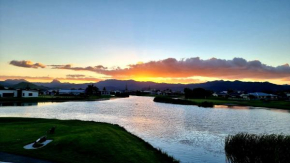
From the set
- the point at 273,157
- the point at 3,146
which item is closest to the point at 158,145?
the point at 273,157

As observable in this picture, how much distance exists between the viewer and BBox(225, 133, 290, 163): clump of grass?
73.8ft

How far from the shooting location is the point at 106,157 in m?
22.2

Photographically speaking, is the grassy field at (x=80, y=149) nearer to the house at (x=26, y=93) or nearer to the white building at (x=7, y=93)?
the white building at (x=7, y=93)

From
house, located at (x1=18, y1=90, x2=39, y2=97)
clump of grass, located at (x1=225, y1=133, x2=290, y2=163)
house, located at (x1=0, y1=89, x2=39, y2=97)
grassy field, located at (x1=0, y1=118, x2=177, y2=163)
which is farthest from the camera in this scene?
house, located at (x1=18, y1=90, x2=39, y2=97)

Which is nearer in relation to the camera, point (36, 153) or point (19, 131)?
point (36, 153)

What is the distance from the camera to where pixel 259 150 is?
2391cm

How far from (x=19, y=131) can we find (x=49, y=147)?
1081 centimetres


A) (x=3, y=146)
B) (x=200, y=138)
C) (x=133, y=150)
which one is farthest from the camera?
(x=200, y=138)

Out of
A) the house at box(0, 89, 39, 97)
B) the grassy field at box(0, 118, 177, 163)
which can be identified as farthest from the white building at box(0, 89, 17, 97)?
the grassy field at box(0, 118, 177, 163)

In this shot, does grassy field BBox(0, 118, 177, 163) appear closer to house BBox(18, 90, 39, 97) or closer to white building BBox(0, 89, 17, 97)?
white building BBox(0, 89, 17, 97)

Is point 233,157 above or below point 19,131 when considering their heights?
below

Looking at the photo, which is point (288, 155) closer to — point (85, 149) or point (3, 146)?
point (85, 149)

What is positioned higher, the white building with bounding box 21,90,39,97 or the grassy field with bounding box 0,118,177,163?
the white building with bounding box 21,90,39,97

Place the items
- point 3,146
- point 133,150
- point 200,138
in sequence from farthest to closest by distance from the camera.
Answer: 1. point 200,138
2. point 133,150
3. point 3,146
